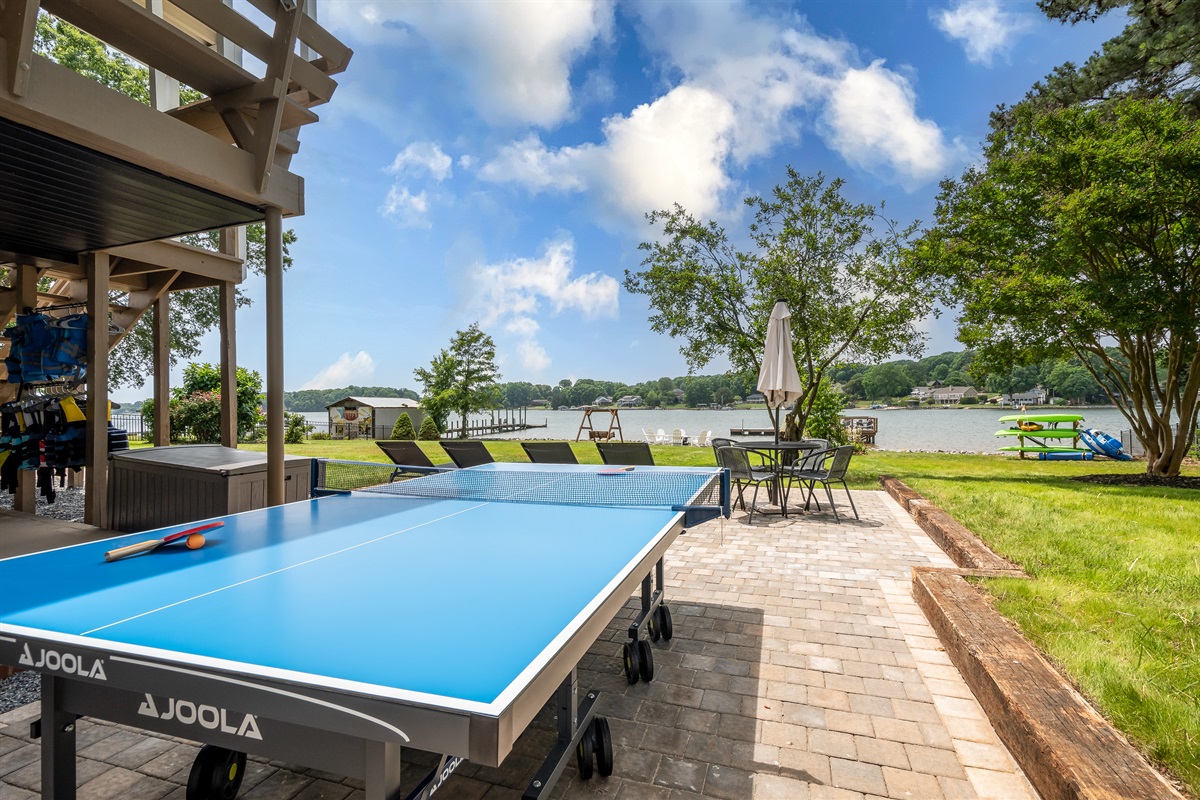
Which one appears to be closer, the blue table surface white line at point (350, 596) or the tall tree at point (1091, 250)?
the blue table surface white line at point (350, 596)

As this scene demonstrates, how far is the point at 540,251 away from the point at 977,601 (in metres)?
52.9

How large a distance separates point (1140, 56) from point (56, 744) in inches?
716

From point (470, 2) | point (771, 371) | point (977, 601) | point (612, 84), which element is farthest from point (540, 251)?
point (977, 601)

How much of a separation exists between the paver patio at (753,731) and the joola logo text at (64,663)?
94 cm

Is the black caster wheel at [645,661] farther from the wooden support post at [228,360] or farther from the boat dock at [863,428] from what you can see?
the boat dock at [863,428]

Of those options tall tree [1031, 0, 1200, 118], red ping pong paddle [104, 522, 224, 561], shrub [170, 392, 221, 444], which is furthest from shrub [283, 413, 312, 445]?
tall tree [1031, 0, 1200, 118]

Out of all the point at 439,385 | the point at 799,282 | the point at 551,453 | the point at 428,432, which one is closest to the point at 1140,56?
the point at 799,282

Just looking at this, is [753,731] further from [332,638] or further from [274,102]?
[274,102]

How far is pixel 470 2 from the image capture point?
12.3 meters

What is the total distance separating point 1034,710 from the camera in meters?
2.60

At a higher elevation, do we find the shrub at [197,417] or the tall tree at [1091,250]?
the tall tree at [1091,250]

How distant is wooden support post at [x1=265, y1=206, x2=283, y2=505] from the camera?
5660 millimetres

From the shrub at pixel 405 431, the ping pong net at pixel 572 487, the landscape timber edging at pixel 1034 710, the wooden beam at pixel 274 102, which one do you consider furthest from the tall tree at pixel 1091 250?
the shrub at pixel 405 431

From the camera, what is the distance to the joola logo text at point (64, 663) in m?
1.49
